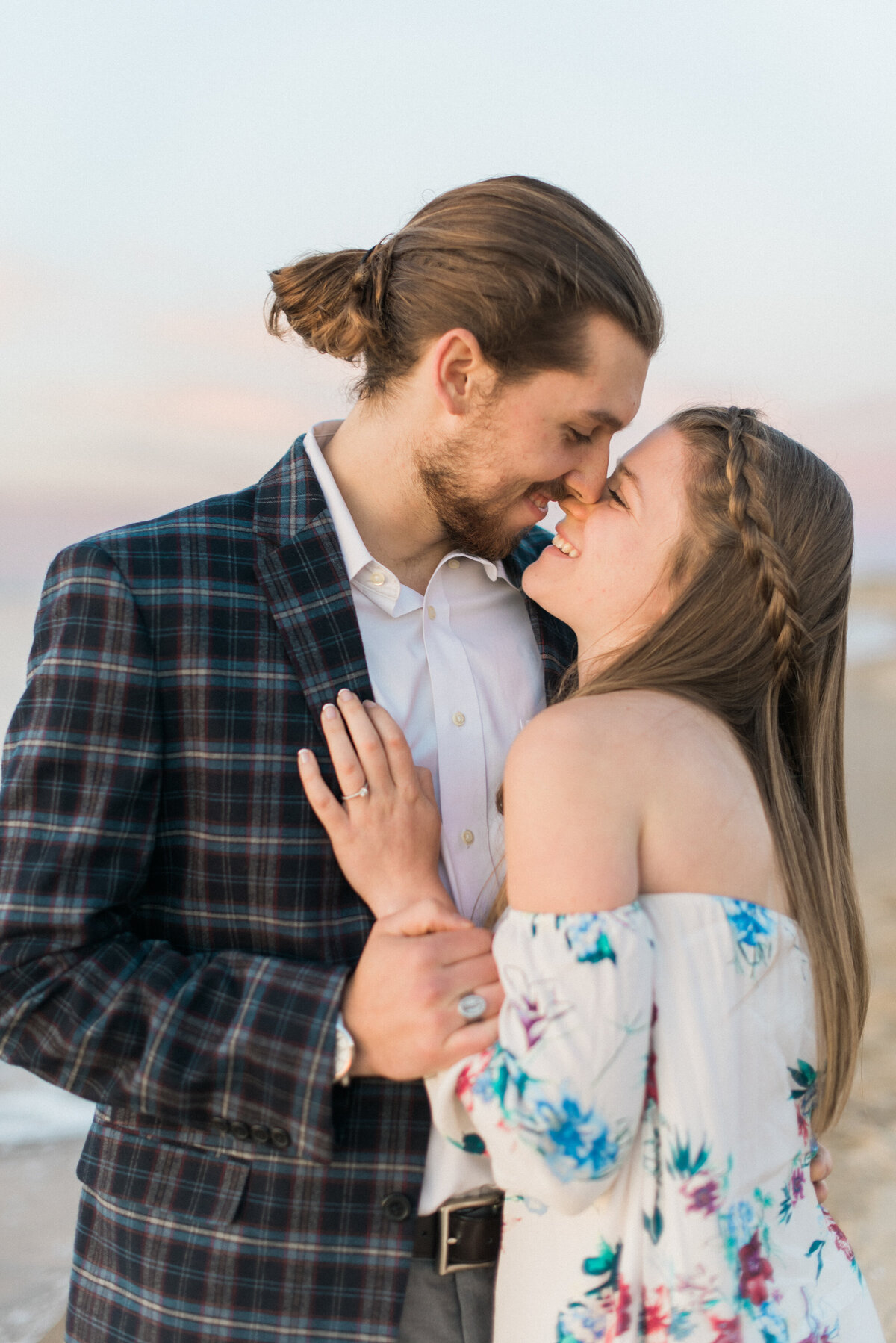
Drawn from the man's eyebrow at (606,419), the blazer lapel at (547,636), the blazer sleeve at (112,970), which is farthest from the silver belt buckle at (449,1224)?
the man's eyebrow at (606,419)

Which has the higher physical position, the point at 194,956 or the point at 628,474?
the point at 628,474

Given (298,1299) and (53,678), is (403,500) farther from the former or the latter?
(298,1299)

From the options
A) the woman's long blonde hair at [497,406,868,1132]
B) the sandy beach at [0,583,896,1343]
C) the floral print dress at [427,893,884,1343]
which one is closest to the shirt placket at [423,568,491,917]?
the woman's long blonde hair at [497,406,868,1132]

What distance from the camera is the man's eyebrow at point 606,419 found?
2.00 meters

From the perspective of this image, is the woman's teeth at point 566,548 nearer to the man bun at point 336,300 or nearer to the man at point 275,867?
the man at point 275,867

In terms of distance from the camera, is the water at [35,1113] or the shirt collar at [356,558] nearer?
the shirt collar at [356,558]

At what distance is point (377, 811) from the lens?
1.64 m

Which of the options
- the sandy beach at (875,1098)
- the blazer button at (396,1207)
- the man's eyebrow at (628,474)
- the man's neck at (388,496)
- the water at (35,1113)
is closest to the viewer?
the blazer button at (396,1207)

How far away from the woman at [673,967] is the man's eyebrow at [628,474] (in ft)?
0.54

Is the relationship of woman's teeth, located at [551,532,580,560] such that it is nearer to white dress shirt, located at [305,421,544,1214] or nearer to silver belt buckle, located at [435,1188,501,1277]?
white dress shirt, located at [305,421,544,1214]

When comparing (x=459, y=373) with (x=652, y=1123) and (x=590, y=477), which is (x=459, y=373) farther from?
(x=652, y=1123)

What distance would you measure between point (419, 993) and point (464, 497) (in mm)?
929

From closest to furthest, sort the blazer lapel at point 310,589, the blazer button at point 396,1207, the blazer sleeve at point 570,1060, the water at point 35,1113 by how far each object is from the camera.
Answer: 1. the blazer sleeve at point 570,1060
2. the blazer button at point 396,1207
3. the blazer lapel at point 310,589
4. the water at point 35,1113

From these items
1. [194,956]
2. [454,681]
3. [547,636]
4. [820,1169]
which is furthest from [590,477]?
[820,1169]
